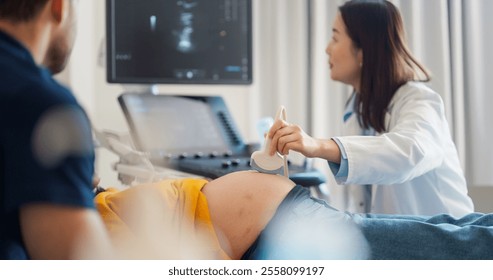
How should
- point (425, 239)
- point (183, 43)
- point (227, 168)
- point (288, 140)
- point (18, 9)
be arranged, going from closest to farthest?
point (18, 9), point (425, 239), point (288, 140), point (227, 168), point (183, 43)

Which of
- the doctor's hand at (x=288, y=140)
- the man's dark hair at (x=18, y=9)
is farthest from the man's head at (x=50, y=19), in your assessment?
the doctor's hand at (x=288, y=140)

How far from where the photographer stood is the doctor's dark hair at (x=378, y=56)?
0.92 m

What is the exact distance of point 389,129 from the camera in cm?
92

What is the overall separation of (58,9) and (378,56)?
570 mm

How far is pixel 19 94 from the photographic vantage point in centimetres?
51

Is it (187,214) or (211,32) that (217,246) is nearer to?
(187,214)

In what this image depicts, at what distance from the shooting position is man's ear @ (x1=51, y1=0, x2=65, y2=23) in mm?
583

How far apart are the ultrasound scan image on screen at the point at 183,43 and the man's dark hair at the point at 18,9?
60 centimetres

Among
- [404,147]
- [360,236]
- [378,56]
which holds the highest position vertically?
[378,56]

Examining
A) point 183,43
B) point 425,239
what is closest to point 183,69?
point 183,43

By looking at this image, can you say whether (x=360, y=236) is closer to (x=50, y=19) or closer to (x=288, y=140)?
(x=288, y=140)
